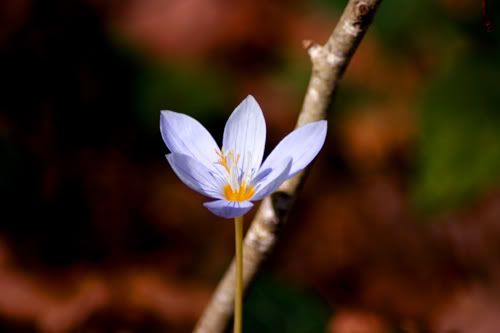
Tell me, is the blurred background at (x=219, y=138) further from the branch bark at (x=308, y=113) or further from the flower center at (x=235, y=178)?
the flower center at (x=235, y=178)

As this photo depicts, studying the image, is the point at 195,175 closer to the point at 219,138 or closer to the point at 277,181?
the point at 277,181

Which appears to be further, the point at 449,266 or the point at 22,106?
the point at 449,266

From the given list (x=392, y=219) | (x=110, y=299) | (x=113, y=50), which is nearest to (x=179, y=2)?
(x=113, y=50)

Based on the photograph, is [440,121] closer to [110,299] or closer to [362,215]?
[362,215]

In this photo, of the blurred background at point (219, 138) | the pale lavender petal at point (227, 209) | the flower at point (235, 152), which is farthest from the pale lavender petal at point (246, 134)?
the blurred background at point (219, 138)

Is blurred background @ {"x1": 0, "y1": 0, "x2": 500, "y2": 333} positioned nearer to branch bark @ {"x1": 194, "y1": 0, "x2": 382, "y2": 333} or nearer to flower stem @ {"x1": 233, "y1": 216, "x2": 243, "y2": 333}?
branch bark @ {"x1": 194, "y1": 0, "x2": 382, "y2": 333}

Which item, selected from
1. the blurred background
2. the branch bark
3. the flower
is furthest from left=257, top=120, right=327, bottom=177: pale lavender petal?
the blurred background
